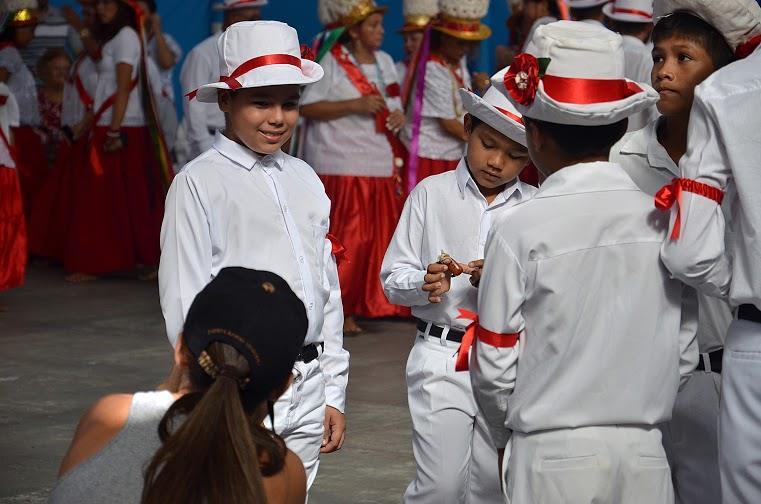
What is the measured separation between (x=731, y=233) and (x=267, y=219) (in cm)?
130

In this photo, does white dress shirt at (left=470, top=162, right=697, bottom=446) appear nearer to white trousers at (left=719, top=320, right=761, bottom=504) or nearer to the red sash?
white trousers at (left=719, top=320, right=761, bottom=504)

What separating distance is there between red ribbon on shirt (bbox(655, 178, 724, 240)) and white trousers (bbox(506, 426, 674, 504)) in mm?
529

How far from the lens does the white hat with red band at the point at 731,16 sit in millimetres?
3676

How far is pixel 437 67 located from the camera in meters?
8.87

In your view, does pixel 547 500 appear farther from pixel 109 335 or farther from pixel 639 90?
pixel 109 335

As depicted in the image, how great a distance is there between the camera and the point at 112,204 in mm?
10617

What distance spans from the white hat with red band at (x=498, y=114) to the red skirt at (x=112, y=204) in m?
6.42

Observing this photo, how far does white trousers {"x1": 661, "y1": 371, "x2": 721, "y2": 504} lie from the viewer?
154 inches

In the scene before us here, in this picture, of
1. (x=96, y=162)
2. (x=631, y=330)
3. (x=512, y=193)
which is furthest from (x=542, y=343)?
(x=96, y=162)

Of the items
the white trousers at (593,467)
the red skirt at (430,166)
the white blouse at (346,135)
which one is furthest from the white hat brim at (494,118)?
the red skirt at (430,166)

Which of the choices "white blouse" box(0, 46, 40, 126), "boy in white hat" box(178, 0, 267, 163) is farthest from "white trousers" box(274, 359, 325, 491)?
"white blouse" box(0, 46, 40, 126)

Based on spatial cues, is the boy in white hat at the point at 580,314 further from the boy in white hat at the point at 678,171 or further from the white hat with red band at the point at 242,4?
the white hat with red band at the point at 242,4

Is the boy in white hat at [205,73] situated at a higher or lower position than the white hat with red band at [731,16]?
lower

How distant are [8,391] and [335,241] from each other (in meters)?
3.30
